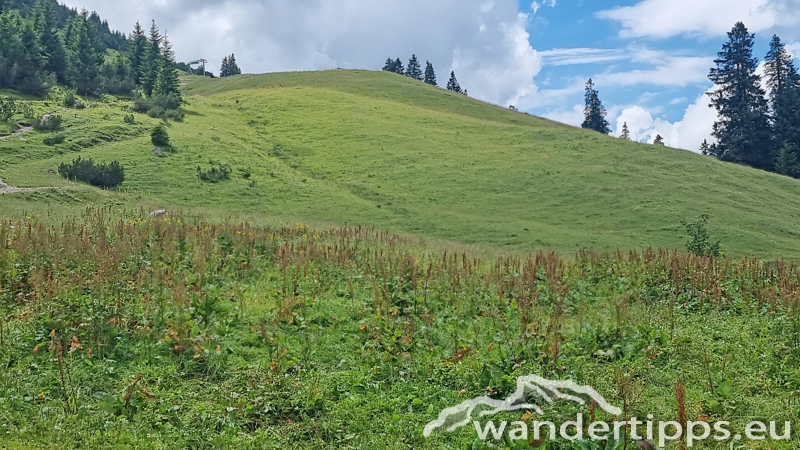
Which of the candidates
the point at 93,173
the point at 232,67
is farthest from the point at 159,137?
the point at 232,67

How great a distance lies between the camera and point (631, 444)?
4.62 metres

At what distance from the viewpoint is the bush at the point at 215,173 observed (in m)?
33.7

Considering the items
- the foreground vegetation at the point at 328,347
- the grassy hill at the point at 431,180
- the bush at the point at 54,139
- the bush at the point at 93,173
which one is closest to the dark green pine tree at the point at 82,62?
the grassy hill at the point at 431,180

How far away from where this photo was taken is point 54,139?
109 ft

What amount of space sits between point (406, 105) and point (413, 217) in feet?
133

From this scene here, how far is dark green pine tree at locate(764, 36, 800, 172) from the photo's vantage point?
65.4 meters

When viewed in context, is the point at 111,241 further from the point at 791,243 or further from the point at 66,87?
the point at 66,87

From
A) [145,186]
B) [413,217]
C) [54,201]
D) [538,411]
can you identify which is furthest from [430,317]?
[145,186]

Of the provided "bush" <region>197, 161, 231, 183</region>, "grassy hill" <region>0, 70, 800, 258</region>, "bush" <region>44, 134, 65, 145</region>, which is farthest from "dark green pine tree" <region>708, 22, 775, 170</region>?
"bush" <region>44, 134, 65, 145</region>

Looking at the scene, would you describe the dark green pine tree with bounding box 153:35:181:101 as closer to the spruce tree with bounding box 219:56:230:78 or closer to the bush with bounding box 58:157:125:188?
the bush with bounding box 58:157:125:188

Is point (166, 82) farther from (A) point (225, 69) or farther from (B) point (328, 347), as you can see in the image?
(A) point (225, 69)

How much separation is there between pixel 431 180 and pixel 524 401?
1395 inches

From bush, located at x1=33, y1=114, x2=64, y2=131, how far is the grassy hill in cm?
93

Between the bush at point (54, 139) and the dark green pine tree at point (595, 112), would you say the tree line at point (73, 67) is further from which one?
the dark green pine tree at point (595, 112)
